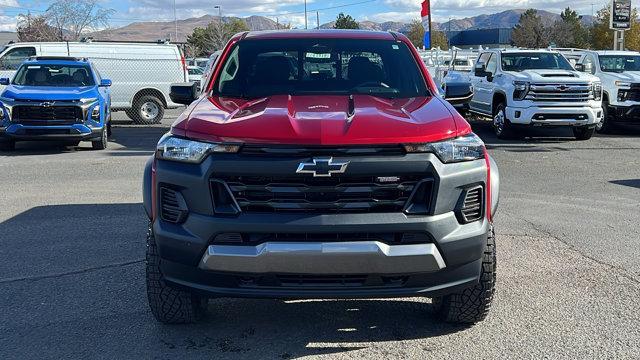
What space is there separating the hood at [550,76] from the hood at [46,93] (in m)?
8.63

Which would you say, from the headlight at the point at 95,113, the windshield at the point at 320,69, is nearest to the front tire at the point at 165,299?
the windshield at the point at 320,69

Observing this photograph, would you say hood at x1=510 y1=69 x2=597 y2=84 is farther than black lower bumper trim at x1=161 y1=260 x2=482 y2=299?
Yes

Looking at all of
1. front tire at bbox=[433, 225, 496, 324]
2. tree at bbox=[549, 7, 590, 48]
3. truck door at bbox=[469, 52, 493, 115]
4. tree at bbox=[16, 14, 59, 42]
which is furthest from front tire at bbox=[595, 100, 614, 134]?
tree at bbox=[549, 7, 590, 48]

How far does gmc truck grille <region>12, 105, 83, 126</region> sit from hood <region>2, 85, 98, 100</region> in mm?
184

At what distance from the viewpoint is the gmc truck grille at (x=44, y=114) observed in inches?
480

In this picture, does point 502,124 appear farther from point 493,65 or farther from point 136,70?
point 136,70

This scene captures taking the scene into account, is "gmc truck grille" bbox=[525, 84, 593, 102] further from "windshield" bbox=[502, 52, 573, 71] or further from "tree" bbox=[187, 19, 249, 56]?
"tree" bbox=[187, 19, 249, 56]

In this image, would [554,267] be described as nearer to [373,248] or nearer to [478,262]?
[478,262]

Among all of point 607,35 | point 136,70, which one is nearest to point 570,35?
point 607,35

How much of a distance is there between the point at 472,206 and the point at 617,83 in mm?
13142

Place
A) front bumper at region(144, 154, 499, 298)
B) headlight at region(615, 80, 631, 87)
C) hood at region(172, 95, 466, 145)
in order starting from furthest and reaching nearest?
headlight at region(615, 80, 631, 87) → hood at region(172, 95, 466, 145) → front bumper at region(144, 154, 499, 298)

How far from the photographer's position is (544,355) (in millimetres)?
3787

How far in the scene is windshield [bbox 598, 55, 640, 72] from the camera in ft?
53.5

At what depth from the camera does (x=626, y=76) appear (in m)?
15.2
